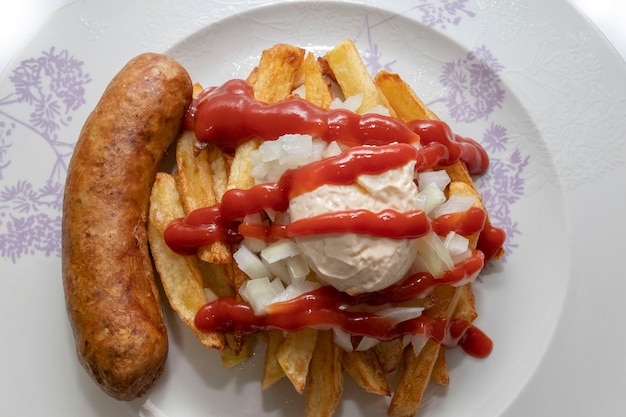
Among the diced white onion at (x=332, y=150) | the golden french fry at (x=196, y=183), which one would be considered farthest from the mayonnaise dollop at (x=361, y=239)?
the golden french fry at (x=196, y=183)

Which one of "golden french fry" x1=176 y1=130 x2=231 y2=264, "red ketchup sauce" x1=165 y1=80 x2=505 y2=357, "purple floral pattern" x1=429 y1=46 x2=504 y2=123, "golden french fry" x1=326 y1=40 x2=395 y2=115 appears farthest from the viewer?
"purple floral pattern" x1=429 y1=46 x2=504 y2=123

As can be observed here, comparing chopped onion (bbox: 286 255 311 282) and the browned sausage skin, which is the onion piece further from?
the browned sausage skin

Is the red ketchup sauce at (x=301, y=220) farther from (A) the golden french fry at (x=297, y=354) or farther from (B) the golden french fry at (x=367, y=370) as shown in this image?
(B) the golden french fry at (x=367, y=370)

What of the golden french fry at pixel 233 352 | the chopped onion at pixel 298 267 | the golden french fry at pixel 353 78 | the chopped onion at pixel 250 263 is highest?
the golden french fry at pixel 353 78

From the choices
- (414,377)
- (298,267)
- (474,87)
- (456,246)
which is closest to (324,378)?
(414,377)

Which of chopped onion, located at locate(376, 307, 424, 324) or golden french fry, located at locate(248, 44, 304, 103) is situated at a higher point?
golden french fry, located at locate(248, 44, 304, 103)

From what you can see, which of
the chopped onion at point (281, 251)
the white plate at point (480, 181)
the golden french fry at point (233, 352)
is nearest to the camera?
the chopped onion at point (281, 251)

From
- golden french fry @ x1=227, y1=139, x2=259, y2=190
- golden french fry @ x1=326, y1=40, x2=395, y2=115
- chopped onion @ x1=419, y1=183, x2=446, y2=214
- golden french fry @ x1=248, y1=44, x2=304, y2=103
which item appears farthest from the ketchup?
golden french fry @ x1=248, y1=44, x2=304, y2=103
